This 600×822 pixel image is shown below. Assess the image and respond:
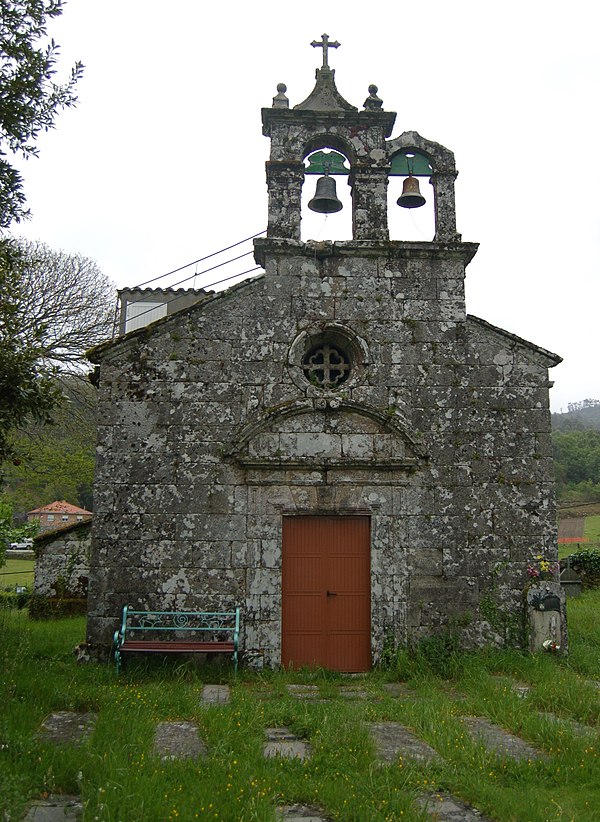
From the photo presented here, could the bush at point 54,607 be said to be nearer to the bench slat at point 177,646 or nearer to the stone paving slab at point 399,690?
the bench slat at point 177,646

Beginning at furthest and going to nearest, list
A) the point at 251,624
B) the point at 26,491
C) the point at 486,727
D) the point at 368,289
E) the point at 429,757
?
the point at 26,491
the point at 368,289
the point at 251,624
the point at 486,727
the point at 429,757

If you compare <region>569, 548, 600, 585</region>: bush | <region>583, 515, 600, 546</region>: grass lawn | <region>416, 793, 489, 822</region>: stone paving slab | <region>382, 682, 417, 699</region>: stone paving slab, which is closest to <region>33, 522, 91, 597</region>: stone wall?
<region>382, 682, 417, 699</region>: stone paving slab

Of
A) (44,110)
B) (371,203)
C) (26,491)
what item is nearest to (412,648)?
(371,203)

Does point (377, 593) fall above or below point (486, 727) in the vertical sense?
above

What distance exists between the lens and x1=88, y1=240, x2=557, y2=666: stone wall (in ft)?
27.3

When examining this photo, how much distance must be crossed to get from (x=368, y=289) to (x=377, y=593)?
3.89 metres

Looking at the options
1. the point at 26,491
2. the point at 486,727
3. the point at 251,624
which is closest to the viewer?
the point at 486,727

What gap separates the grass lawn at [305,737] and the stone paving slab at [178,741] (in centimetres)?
10

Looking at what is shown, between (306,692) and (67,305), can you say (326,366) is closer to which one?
(306,692)

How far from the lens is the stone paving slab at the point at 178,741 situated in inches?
→ 206

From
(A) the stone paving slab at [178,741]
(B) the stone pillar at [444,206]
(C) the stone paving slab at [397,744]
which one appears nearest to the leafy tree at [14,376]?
(A) the stone paving slab at [178,741]

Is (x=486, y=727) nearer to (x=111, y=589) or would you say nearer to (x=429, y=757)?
(x=429, y=757)

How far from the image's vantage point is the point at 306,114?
9.26 m

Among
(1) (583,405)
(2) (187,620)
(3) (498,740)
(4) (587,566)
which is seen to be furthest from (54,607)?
(1) (583,405)
